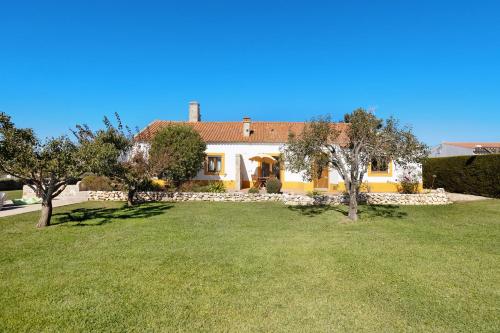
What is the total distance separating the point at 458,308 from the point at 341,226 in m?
7.04

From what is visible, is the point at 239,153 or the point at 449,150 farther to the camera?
the point at 449,150

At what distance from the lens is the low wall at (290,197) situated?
18908 mm

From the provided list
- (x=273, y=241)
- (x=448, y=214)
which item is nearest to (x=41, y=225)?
(x=273, y=241)

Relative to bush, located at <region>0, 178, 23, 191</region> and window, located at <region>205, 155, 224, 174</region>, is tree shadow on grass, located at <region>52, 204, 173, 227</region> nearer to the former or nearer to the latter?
window, located at <region>205, 155, 224, 174</region>

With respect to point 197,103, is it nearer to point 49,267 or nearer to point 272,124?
point 272,124

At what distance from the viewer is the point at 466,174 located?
75.4ft

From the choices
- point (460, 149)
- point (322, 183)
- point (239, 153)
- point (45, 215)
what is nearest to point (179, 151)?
point (239, 153)

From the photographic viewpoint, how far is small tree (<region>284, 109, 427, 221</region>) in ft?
44.4

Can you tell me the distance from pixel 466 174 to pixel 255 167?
15.2 metres

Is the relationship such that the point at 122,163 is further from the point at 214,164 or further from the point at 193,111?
the point at 193,111

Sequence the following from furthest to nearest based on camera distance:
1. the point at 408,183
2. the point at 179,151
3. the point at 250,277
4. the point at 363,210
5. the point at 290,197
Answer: the point at 408,183, the point at 179,151, the point at 290,197, the point at 363,210, the point at 250,277

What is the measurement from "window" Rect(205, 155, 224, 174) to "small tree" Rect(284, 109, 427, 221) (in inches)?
514

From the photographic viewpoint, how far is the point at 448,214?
15.1m

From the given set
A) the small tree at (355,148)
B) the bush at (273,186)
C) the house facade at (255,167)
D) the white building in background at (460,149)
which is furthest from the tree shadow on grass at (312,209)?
the white building in background at (460,149)
